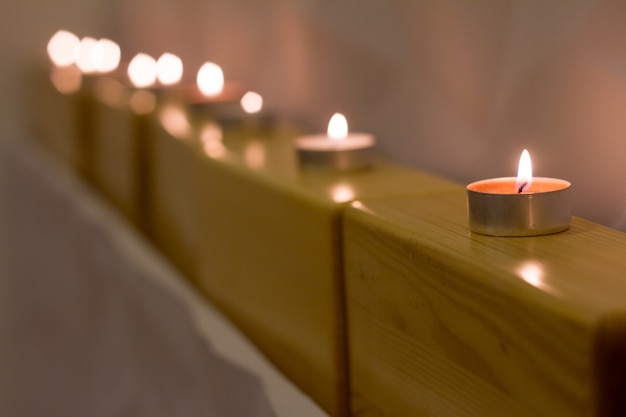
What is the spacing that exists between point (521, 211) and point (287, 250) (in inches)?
10.6

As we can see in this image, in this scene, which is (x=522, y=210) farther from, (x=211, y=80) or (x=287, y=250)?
(x=211, y=80)

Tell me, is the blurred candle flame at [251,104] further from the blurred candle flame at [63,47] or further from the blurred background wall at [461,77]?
the blurred candle flame at [63,47]

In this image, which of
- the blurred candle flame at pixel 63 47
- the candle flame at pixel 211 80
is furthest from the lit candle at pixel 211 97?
the blurred candle flame at pixel 63 47

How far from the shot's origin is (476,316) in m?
0.49

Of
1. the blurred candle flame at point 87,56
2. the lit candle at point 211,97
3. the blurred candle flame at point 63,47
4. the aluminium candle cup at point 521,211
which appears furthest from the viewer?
the blurred candle flame at point 63,47

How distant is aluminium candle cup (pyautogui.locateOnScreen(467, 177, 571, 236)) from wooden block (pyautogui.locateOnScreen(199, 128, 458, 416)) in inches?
5.8

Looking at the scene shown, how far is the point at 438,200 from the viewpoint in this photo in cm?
69

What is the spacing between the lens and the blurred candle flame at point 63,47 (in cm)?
232

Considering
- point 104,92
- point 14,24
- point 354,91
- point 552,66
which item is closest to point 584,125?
point 552,66

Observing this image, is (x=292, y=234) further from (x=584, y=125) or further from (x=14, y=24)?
(x=14, y=24)

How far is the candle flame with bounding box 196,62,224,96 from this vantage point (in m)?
1.34

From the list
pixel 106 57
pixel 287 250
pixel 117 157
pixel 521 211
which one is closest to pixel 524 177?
pixel 521 211

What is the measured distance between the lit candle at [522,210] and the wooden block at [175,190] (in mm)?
517

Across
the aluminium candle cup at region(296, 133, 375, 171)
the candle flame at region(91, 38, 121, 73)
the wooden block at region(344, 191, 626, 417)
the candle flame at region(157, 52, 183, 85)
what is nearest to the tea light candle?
the aluminium candle cup at region(296, 133, 375, 171)
